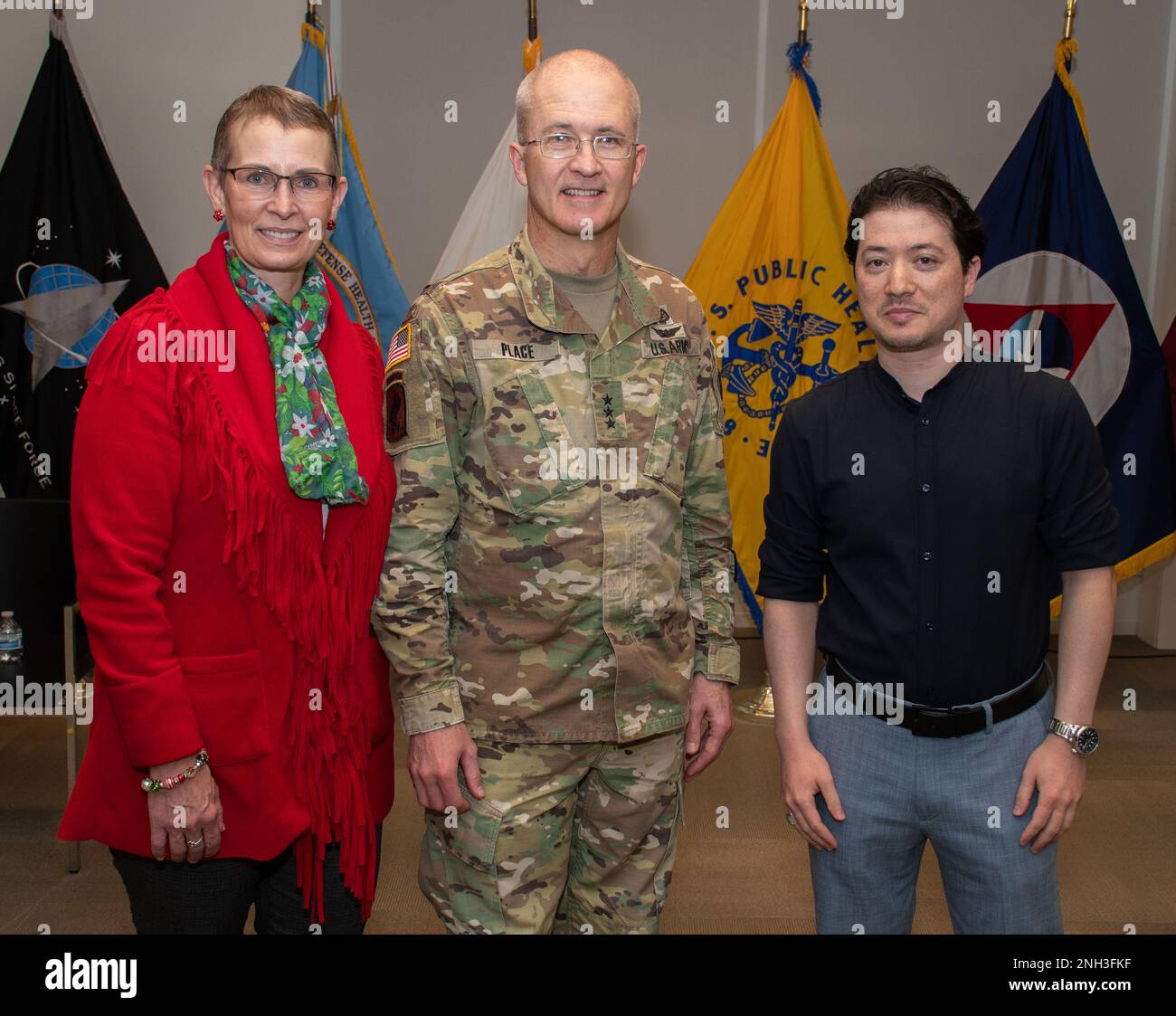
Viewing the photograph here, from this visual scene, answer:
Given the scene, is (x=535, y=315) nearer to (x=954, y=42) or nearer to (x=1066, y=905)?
(x=1066, y=905)

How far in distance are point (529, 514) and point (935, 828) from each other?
713mm

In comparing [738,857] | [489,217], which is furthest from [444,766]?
[489,217]

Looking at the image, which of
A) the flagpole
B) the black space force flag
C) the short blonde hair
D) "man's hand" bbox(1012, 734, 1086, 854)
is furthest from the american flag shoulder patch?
the black space force flag

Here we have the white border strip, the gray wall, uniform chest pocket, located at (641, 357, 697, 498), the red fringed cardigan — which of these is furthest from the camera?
the white border strip

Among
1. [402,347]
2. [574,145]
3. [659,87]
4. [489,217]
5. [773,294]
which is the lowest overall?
[402,347]

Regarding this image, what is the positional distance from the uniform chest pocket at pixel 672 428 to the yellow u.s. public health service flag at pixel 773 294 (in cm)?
233

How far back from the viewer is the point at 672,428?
178 cm

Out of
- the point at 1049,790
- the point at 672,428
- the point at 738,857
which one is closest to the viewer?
the point at 1049,790

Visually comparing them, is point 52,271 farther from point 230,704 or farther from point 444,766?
point 444,766

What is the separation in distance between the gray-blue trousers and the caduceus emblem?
2.57 m

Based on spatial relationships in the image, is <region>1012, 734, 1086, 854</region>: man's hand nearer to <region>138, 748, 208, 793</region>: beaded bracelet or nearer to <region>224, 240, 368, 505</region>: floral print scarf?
<region>224, 240, 368, 505</region>: floral print scarf

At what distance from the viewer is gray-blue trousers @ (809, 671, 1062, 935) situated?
1.54 metres

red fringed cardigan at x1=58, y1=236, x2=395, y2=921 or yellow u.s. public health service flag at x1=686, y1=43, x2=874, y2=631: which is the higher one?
yellow u.s. public health service flag at x1=686, y1=43, x2=874, y2=631

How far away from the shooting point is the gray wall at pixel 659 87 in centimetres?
451
